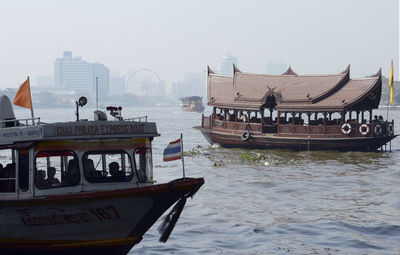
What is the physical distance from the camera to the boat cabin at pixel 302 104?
117 feet

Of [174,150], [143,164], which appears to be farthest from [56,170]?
Result: [174,150]

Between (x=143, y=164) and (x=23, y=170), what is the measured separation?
7.70 ft

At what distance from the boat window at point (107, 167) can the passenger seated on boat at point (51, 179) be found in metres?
0.71

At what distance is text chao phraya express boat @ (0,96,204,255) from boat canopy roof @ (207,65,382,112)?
25.3 meters

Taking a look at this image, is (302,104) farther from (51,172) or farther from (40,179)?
(40,179)

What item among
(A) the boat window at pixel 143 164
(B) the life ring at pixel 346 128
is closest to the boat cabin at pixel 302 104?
(B) the life ring at pixel 346 128

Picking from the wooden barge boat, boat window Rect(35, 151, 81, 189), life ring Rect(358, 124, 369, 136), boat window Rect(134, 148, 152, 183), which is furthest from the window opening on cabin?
life ring Rect(358, 124, 369, 136)

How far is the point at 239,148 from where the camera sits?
1549 inches

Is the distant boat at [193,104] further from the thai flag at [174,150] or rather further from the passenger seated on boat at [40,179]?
the thai flag at [174,150]

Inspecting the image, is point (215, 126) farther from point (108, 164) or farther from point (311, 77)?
point (108, 164)

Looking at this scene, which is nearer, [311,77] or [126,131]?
[126,131]

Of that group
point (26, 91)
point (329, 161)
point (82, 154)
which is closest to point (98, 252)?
point (82, 154)

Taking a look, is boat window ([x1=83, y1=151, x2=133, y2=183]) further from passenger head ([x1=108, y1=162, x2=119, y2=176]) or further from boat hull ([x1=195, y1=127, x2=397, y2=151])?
boat hull ([x1=195, y1=127, x2=397, y2=151])

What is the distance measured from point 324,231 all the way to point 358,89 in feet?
69.9
